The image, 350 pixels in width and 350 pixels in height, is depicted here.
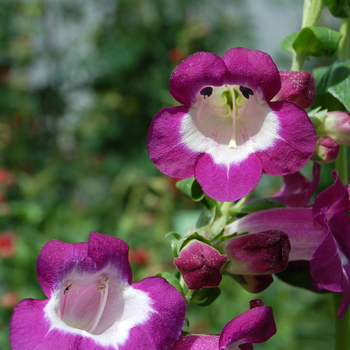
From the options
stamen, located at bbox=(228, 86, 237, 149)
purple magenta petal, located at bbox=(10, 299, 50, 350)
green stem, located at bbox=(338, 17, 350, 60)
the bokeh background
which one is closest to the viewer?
purple magenta petal, located at bbox=(10, 299, 50, 350)

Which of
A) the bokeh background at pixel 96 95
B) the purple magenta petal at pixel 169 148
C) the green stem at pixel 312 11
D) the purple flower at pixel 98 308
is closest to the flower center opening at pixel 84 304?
the purple flower at pixel 98 308

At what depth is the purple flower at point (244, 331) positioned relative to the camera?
33 cm

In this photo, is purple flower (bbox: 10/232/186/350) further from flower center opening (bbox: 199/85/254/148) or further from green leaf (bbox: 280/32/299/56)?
green leaf (bbox: 280/32/299/56)

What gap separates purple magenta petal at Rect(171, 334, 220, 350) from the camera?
366mm

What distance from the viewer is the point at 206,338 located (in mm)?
379

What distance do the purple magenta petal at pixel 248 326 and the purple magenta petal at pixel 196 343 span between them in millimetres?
35

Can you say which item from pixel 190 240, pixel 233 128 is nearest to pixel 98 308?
pixel 190 240

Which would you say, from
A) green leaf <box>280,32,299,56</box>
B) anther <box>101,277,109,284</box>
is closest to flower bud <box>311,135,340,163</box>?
green leaf <box>280,32,299,56</box>

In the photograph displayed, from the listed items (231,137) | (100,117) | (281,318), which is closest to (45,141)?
(100,117)

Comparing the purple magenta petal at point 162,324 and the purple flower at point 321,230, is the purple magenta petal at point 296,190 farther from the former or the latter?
the purple magenta petal at point 162,324

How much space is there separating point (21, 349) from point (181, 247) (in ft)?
0.51

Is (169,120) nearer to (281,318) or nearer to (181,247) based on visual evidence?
(181,247)

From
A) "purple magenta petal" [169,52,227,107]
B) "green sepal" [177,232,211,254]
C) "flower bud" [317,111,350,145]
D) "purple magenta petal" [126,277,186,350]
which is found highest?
"purple magenta petal" [169,52,227,107]

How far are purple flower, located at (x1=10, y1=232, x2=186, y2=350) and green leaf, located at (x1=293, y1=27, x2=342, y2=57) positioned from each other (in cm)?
28
